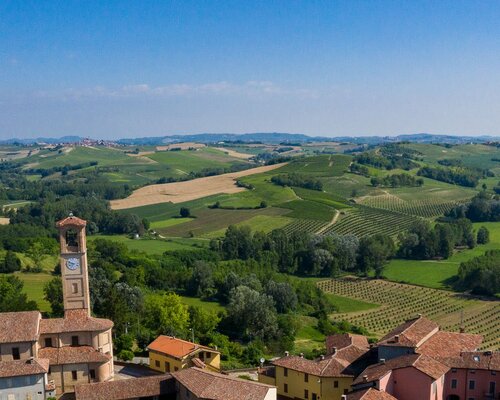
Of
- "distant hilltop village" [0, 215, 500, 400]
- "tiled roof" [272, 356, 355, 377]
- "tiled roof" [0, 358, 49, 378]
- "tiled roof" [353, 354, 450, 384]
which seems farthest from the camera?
"tiled roof" [272, 356, 355, 377]

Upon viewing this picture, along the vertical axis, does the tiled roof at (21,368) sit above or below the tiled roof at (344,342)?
above

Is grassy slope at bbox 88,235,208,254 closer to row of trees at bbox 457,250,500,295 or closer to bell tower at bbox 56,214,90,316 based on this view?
row of trees at bbox 457,250,500,295

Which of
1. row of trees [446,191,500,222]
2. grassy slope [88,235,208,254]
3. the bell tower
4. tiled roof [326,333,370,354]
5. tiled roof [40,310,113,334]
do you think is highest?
the bell tower

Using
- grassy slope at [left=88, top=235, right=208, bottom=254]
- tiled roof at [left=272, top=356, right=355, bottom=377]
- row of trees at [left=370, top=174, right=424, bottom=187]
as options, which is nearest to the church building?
tiled roof at [left=272, top=356, right=355, bottom=377]

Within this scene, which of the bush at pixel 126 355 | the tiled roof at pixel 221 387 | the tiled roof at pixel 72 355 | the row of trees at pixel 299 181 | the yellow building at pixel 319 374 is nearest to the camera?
the tiled roof at pixel 221 387

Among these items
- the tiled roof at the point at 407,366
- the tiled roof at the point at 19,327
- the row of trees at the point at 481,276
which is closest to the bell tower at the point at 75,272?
the tiled roof at the point at 19,327

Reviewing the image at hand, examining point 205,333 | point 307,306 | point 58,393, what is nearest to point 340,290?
point 307,306

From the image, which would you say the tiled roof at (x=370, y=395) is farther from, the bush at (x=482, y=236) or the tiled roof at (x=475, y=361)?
the bush at (x=482, y=236)

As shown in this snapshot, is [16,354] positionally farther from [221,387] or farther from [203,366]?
[221,387]
